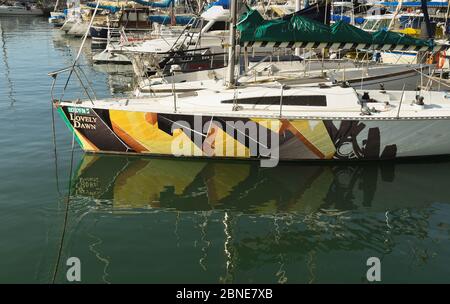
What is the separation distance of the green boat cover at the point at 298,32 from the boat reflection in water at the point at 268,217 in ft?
11.7

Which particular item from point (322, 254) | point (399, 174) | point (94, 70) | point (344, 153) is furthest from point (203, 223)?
point (94, 70)

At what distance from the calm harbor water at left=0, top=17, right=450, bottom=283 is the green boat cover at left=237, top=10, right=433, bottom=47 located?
3.56 m

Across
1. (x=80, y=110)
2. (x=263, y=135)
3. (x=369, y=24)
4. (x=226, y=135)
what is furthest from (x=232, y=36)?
(x=369, y=24)

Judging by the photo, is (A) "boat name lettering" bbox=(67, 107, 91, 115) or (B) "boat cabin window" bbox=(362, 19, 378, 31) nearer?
(A) "boat name lettering" bbox=(67, 107, 91, 115)

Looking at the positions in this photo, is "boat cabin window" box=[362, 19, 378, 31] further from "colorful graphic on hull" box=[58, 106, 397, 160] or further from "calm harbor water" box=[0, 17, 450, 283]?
"colorful graphic on hull" box=[58, 106, 397, 160]

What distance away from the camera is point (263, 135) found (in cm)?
1189

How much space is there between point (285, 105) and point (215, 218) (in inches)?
163

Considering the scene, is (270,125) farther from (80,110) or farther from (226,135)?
(80,110)

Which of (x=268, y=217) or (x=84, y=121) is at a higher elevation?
(x=84, y=121)

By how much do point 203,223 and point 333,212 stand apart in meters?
3.08

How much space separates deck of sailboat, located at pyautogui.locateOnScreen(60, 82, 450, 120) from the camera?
11.8 meters

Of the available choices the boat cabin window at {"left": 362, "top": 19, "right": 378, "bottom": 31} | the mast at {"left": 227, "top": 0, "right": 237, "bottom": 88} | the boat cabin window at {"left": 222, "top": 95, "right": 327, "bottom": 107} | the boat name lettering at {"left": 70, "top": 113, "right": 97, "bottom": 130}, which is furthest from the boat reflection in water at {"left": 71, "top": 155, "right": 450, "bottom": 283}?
the boat cabin window at {"left": 362, "top": 19, "right": 378, "bottom": 31}

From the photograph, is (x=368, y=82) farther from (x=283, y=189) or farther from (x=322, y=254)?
(x=322, y=254)

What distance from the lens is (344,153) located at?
12180 millimetres
